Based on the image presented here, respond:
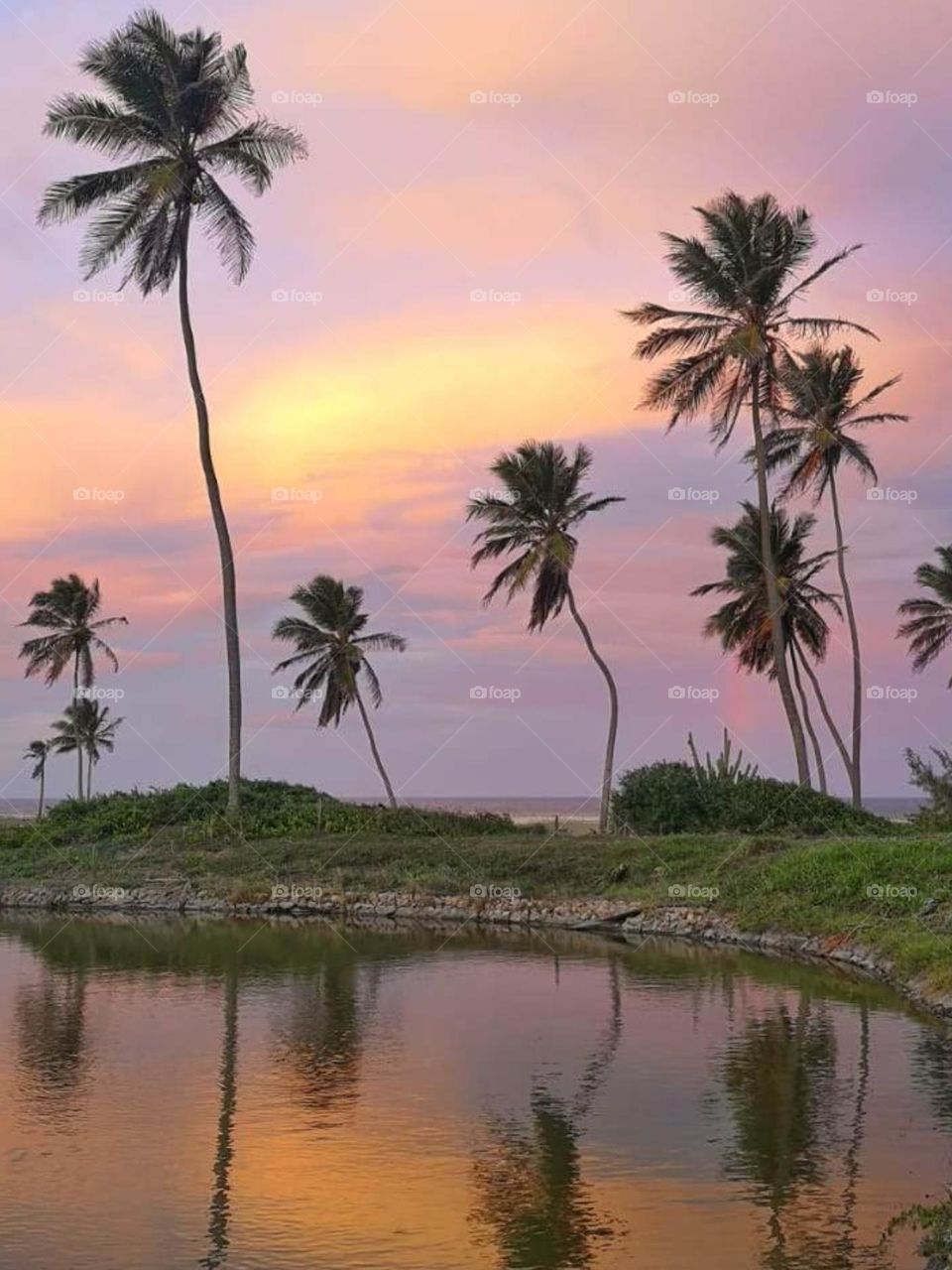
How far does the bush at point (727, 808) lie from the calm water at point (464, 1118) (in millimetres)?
16817

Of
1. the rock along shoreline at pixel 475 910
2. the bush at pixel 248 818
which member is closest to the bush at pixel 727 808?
the bush at pixel 248 818

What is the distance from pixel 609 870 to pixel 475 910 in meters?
3.96

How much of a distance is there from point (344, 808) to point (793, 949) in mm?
23640

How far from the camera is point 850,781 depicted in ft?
185

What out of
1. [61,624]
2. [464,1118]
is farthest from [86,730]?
[464,1118]

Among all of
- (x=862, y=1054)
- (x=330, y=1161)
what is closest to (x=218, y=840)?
(x=862, y=1054)

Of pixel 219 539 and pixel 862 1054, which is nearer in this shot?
pixel 862 1054

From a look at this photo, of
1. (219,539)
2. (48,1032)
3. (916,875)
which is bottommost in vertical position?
(48,1032)

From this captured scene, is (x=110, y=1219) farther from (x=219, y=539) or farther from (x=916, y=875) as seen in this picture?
(x=219, y=539)

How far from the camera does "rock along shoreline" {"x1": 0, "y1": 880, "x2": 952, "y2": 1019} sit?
30.5m

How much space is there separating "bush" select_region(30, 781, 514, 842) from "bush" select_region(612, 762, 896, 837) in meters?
6.24

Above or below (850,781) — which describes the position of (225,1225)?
below

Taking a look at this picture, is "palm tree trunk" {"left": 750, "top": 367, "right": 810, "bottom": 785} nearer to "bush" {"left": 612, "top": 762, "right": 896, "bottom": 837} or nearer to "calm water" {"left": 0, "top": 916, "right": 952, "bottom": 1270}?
"bush" {"left": 612, "top": 762, "right": 896, "bottom": 837}

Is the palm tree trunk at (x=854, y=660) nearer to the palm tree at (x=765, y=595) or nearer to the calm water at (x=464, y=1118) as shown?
the palm tree at (x=765, y=595)
